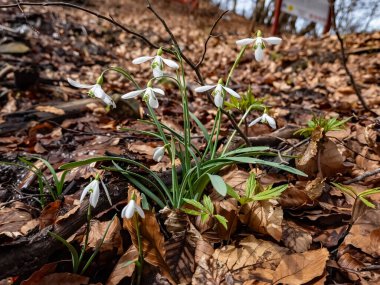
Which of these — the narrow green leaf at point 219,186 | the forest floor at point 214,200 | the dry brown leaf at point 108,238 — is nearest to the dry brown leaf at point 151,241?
the forest floor at point 214,200

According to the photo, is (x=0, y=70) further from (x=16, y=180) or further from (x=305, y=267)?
(x=305, y=267)

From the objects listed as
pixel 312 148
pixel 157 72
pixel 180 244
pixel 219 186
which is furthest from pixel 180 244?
pixel 312 148

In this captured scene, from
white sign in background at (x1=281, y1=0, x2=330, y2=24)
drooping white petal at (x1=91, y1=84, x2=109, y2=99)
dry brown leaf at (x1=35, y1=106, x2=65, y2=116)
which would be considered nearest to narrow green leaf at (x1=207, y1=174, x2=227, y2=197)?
drooping white petal at (x1=91, y1=84, x2=109, y2=99)

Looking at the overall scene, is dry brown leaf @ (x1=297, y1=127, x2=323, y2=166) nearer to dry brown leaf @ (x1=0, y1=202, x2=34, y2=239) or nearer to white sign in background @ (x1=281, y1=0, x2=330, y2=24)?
dry brown leaf @ (x1=0, y1=202, x2=34, y2=239)

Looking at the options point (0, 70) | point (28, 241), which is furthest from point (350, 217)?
point (0, 70)

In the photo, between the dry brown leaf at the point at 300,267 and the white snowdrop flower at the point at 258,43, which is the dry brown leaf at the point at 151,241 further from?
the white snowdrop flower at the point at 258,43

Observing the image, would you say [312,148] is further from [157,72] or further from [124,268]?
[124,268]
